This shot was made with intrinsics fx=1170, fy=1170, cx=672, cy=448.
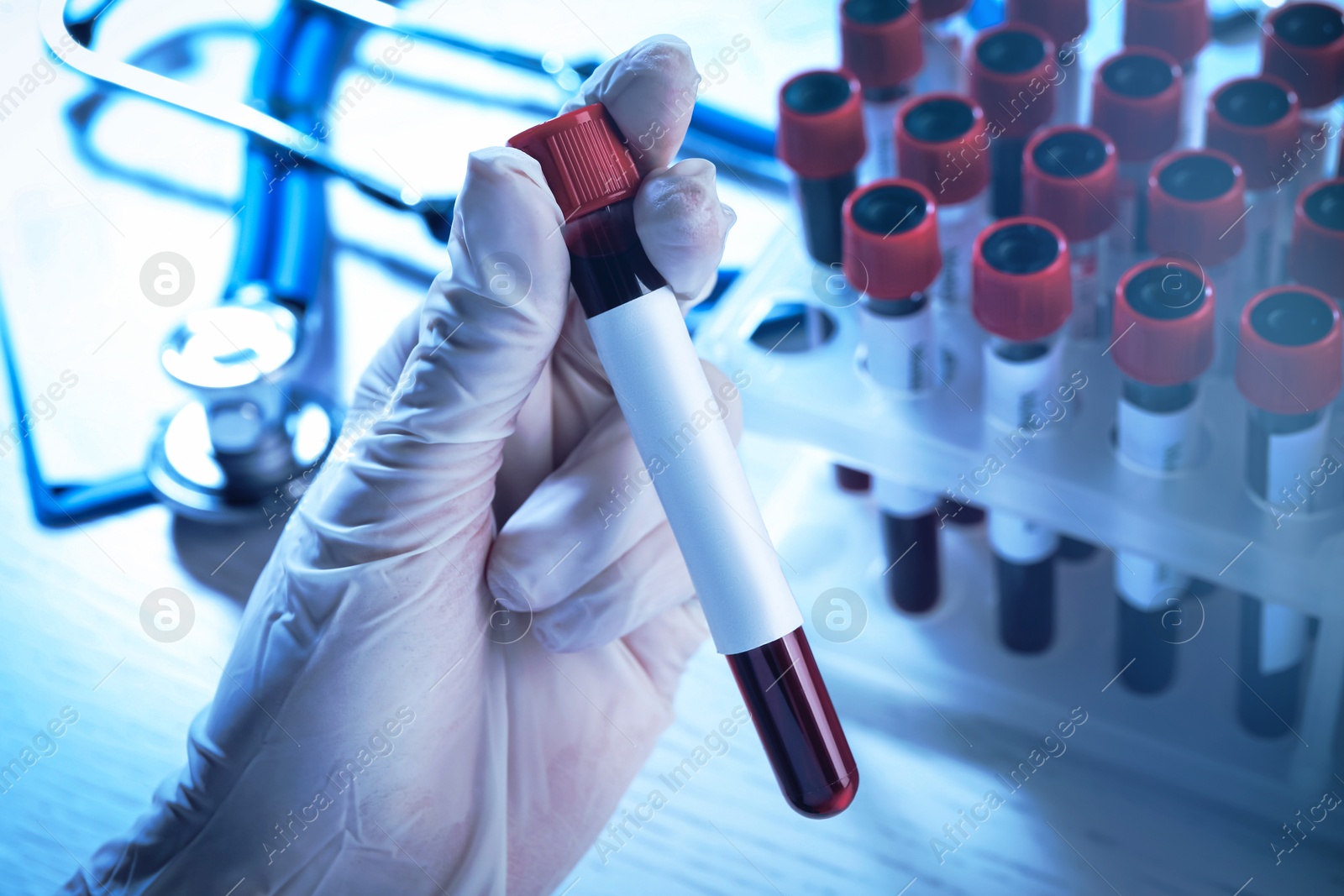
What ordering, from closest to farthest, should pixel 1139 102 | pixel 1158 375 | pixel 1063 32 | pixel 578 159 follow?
pixel 578 159 < pixel 1158 375 < pixel 1139 102 < pixel 1063 32

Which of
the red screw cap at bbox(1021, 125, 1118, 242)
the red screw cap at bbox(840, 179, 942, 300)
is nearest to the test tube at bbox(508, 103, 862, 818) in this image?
the red screw cap at bbox(840, 179, 942, 300)

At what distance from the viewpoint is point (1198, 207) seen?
26.3 inches

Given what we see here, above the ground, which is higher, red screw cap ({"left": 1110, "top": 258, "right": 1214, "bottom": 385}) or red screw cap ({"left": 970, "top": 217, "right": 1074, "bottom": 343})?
red screw cap ({"left": 970, "top": 217, "right": 1074, "bottom": 343})

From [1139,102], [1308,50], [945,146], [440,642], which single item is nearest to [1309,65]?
[1308,50]

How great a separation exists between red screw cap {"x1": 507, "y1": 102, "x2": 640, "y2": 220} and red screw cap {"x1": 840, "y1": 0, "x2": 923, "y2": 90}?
34 cm

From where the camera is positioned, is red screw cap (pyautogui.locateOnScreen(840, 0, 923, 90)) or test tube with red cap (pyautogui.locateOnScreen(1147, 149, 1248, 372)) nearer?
test tube with red cap (pyautogui.locateOnScreen(1147, 149, 1248, 372))

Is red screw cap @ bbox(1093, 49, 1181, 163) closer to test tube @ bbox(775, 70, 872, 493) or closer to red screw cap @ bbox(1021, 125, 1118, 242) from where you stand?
red screw cap @ bbox(1021, 125, 1118, 242)

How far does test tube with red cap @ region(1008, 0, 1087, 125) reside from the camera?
826mm

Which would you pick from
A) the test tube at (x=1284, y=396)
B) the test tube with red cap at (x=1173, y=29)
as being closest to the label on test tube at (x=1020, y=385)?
the test tube at (x=1284, y=396)

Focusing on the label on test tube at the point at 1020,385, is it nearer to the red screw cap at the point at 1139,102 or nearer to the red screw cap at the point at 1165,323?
the red screw cap at the point at 1165,323

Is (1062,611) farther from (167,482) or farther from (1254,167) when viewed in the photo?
(167,482)

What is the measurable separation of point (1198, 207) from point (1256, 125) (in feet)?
0.30

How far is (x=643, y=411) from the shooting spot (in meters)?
0.52

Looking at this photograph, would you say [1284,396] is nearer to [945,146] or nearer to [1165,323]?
[1165,323]
